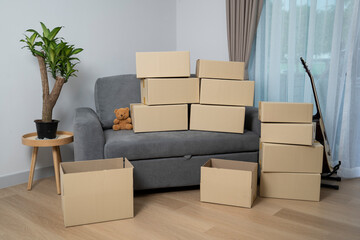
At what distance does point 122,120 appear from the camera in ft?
8.33

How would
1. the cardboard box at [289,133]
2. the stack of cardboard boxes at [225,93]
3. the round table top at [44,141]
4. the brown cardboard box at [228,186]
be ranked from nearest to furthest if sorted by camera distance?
1. the brown cardboard box at [228,186]
2. the cardboard box at [289,133]
3. the round table top at [44,141]
4. the stack of cardboard boxes at [225,93]

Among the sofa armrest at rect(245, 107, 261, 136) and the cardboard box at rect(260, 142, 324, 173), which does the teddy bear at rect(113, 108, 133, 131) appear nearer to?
the sofa armrest at rect(245, 107, 261, 136)

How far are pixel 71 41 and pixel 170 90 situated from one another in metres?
1.02

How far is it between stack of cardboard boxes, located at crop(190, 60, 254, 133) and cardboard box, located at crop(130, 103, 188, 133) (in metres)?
0.20

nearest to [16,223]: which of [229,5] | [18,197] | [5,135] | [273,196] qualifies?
[18,197]

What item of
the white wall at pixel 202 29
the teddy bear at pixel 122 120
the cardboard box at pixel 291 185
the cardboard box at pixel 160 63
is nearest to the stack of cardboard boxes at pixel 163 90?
the cardboard box at pixel 160 63

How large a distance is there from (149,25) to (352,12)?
1837 mm

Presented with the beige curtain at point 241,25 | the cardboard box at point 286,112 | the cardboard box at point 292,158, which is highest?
the beige curtain at point 241,25

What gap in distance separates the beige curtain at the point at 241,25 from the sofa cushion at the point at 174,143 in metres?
0.89

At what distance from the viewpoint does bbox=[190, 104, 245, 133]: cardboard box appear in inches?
92.9

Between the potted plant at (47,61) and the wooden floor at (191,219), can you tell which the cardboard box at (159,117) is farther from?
the potted plant at (47,61)

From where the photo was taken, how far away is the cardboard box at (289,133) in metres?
2.10

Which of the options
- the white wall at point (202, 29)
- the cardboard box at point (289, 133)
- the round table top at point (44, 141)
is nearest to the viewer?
the cardboard box at point (289, 133)

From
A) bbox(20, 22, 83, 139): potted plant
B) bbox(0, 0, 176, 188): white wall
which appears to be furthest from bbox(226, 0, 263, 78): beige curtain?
bbox(20, 22, 83, 139): potted plant
